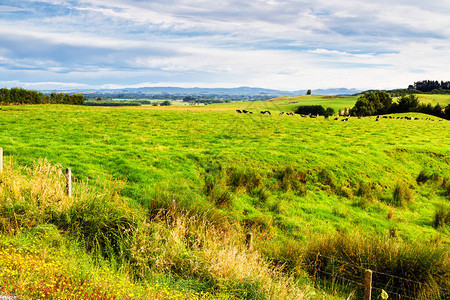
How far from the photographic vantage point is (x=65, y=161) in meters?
13.1

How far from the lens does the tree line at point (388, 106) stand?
270 feet

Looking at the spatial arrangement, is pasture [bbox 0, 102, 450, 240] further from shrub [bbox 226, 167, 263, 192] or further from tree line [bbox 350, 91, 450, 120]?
tree line [bbox 350, 91, 450, 120]

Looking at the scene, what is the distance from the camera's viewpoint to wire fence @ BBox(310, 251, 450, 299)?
6.80m

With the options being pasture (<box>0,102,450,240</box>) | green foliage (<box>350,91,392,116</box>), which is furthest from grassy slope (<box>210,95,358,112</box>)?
pasture (<box>0,102,450,240</box>)

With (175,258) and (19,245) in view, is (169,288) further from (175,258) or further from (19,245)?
(19,245)

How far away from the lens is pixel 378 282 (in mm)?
7355

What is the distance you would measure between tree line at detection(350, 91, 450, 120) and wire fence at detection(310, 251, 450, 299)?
7997cm

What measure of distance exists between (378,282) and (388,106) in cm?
9948

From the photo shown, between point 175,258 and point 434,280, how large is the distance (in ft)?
19.6

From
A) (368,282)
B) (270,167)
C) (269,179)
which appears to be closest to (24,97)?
(270,167)

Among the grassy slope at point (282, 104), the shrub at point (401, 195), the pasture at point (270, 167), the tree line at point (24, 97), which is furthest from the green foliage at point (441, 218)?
the tree line at point (24, 97)

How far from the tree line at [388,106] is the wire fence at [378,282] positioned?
7997 centimetres

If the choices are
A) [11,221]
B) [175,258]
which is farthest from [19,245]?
[175,258]

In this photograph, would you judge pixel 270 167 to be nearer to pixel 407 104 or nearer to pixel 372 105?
pixel 372 105
